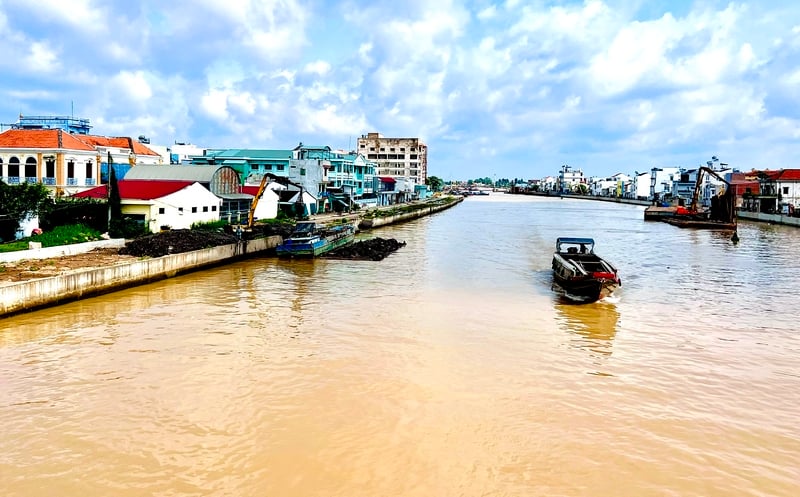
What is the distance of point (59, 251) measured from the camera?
2584 cm

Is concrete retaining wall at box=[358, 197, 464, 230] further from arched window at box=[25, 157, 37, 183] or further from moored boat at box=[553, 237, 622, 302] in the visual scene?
moored boat at box=[553, 237, 622, 302]

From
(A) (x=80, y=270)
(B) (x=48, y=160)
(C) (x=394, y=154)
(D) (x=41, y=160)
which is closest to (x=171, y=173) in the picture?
(B) (x=48, y=160)

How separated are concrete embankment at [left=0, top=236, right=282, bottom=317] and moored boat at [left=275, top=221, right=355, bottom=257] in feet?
10.8

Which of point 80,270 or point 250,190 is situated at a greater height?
point 250,190

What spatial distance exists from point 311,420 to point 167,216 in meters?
26.1

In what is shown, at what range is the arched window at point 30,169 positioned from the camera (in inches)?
1575

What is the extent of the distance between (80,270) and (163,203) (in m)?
11.3

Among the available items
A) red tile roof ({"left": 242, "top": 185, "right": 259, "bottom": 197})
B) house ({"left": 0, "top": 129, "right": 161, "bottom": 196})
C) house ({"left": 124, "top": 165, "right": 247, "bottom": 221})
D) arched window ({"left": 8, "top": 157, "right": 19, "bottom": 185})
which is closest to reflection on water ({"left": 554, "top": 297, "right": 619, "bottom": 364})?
house ({"left": 124, "top": 165, "right": 247, "bottom": 221})

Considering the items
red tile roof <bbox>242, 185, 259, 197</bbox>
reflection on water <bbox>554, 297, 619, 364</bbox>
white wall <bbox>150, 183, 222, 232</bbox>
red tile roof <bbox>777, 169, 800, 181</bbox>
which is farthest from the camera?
red tile roof <bbox>777, 169, 800, 181</bbox>

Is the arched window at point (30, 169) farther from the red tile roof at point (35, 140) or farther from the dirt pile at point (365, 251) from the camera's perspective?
the dirt pile at point (365, 251)

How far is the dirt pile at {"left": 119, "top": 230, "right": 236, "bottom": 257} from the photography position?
27.9m

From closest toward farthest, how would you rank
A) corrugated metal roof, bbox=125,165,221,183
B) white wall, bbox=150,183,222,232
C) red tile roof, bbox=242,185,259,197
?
white wall, bbox=150,183,222,232 < corrugated metal roof, bbox=125,165,221,183 < red tile roof, bbox=242,185,259,197

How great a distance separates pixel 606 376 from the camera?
556 inches

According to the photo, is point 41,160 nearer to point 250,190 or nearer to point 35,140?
point 35,140
